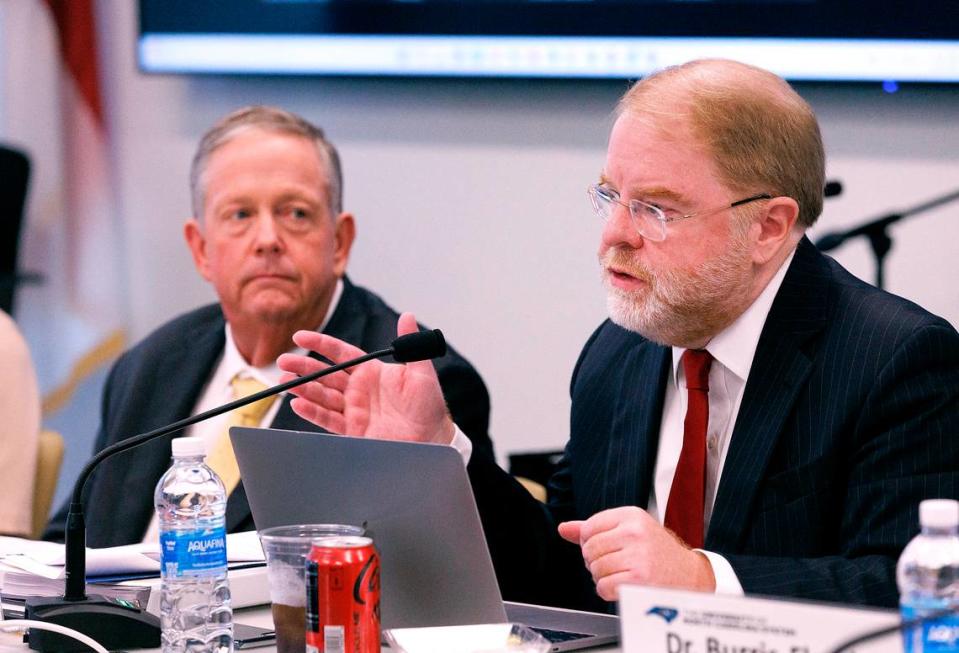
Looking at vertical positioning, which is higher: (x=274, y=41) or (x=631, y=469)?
(x=274, y=41)

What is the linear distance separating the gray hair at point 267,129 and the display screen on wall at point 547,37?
3.11 ft

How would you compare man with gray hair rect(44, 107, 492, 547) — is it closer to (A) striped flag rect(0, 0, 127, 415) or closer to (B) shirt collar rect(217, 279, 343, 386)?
(B) shirt collar rect(217, 279, 343, 386)

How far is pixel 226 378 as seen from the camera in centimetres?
310

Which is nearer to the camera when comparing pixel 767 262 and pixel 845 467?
pixel 845 467

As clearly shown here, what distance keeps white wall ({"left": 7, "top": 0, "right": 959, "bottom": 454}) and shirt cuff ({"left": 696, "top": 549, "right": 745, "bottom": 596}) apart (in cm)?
191

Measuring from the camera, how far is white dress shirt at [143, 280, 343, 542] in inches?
118

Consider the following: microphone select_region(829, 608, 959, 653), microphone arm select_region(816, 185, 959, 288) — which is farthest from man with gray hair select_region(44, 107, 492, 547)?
microphone select_region(829, 608, 959, 653)

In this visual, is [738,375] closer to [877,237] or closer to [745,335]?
[745,335]

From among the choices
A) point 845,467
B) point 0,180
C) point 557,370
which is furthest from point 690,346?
point 0,180

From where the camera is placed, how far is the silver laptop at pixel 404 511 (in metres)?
1.73

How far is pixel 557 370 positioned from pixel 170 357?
1.31 m

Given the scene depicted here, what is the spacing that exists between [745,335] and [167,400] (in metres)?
1.38

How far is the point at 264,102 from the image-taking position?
4.36 meters

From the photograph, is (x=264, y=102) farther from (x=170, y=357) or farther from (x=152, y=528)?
(x=152, y=528)
